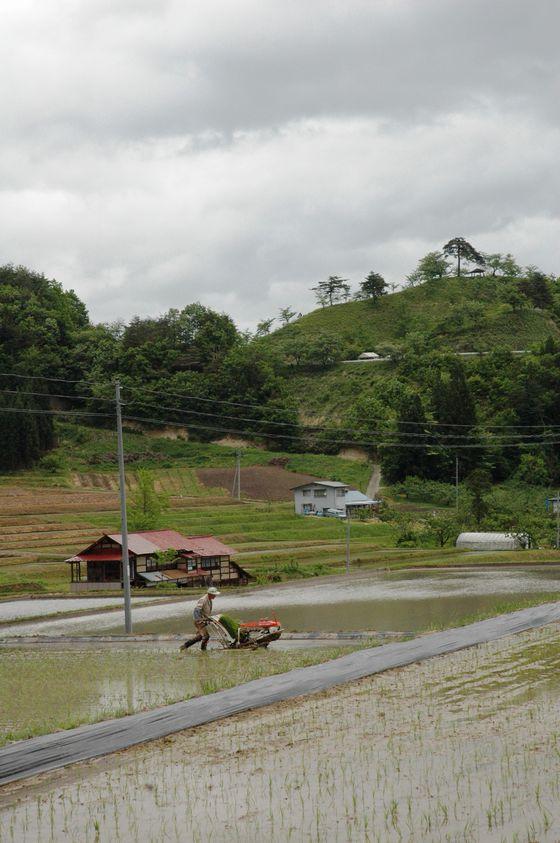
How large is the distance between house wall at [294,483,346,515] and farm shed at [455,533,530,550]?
19838mm

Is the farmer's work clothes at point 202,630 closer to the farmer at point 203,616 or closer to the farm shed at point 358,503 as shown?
the farmer at point 203,616

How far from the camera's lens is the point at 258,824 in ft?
25.9

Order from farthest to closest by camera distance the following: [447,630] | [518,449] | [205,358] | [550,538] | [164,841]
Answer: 1. [205,358]
2. [518,449]
3. [550,538]
4. [447,630]
5. [164,841]

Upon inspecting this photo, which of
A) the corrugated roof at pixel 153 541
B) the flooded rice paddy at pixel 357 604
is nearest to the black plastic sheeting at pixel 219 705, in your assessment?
the flooded rice paddy at pixel 357 604

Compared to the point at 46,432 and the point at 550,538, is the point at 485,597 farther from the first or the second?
the point at 46,432

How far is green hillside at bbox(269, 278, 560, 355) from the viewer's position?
11631 centimetres

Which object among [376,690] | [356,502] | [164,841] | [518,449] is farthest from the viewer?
[518,449]

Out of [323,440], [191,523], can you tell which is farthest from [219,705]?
[323,440]

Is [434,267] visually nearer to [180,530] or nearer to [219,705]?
[180,530]

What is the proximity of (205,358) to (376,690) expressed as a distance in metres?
97.7

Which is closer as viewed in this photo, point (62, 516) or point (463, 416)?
point (62, 516)

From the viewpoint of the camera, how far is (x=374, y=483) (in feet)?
269

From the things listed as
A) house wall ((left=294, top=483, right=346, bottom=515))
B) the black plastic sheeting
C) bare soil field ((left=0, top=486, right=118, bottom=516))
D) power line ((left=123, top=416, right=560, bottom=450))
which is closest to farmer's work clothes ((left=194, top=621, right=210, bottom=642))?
the black plastic sheeting

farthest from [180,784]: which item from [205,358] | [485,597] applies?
[205,358]
